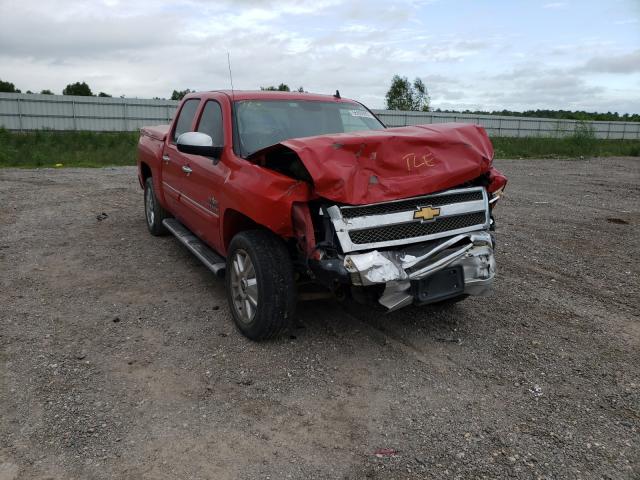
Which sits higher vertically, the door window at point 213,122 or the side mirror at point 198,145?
the door window at point 213,122

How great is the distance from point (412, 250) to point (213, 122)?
94.2 inches

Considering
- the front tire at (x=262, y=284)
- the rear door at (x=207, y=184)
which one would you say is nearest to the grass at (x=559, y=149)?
the rear door at (x=207, y=184)

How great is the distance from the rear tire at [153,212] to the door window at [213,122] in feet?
5.90

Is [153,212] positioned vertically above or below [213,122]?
below

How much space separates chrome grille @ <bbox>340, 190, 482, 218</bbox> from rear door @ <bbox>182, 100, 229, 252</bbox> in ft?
4.20

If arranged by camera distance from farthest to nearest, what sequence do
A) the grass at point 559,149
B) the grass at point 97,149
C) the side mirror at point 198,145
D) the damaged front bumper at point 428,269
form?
the grass at point 559,149
the grass at point 97,149
the side mirror at point 198,145
the damaged front bumper at point 428,269

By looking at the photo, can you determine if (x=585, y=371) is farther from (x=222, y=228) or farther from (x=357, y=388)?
(x=222, y=228)

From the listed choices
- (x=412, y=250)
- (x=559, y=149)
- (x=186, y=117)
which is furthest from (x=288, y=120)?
(x=559, y=149)

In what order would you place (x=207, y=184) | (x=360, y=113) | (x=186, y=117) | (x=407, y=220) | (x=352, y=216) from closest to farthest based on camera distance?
1. (x=352, y=216)
2. (x=407, y=220)
3. (x=207, y=184)
4. (x=360, y=113)
5. (x=186, y=117)

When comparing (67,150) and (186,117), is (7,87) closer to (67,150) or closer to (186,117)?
(67,150)

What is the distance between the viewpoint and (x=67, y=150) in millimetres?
20000

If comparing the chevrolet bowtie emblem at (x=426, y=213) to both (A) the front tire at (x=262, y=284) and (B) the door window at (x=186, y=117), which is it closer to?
(A) the front tire at (x=262, y=284)

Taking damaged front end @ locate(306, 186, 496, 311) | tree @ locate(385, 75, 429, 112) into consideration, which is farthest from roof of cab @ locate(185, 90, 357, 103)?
tree @ locate(385, 75, 429, 112)

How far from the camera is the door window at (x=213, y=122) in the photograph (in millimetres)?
4718
